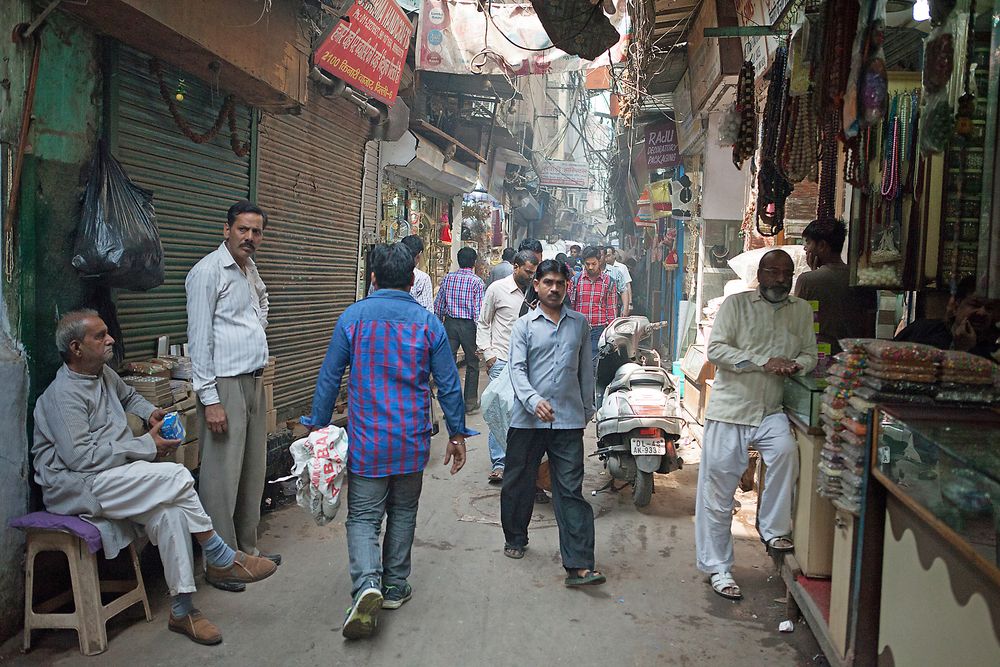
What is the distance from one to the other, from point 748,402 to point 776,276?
30.1 inches

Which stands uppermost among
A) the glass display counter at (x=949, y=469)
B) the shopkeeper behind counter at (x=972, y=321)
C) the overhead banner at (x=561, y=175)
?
the overhead banner at (x=561, y=175)

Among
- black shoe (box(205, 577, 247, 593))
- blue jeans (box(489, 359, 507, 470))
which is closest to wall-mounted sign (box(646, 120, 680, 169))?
blue jeans (box(489, 359, 507, 470))

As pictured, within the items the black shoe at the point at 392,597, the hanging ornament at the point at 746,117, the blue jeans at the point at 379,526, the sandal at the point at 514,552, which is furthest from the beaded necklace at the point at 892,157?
the black shoe at the point at 392,597

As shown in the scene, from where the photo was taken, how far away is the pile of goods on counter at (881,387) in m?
3.16

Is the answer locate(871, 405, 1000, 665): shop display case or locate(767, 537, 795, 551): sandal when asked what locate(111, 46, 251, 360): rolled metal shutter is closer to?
locate(767, 537, 795, 551): sandal

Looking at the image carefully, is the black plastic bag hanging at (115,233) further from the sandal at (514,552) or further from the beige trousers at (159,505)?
the sandal at (514,552)

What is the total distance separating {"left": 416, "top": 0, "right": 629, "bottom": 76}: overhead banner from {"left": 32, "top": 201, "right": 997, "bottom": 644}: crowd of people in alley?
18.3 feet

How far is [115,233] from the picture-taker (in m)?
4.18

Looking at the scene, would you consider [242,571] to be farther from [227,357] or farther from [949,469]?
[949,469]

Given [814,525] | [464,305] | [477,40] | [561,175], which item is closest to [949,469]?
[814,525]

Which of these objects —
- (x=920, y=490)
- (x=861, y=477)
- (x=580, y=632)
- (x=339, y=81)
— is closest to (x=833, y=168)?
(x=861, y=477)

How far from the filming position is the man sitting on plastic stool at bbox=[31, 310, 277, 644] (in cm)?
370

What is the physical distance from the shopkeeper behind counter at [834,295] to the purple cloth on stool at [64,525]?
442 centimetres

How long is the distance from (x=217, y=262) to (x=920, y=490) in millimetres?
3720
